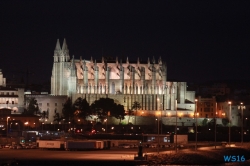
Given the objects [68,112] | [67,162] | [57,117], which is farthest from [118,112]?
[67,162]

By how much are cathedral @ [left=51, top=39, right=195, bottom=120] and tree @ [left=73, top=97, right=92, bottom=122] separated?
7.84 metres

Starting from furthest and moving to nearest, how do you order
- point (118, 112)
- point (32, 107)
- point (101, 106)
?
1. point (32, 107)
2. point (101, 106)
3. point (118, 112)

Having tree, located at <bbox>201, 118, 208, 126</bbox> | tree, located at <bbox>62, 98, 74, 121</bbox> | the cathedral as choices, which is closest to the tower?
the cathedral

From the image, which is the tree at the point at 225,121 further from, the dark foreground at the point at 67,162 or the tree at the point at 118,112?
the dark foreground at the point at 67,162

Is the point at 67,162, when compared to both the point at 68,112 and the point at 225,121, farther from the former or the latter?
the point at 225,121

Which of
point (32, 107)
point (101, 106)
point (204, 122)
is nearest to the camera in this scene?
point (101, 106)

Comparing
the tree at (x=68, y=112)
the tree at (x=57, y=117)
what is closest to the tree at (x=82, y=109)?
the tree at (x=68, y=112)

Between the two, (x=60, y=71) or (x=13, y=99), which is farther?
(x=60, y=71)

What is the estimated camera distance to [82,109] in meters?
151

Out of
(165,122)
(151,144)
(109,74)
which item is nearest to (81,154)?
(151,144)

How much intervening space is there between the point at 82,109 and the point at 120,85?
15757 millimetres

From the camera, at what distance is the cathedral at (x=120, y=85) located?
162m

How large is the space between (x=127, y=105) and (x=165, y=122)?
394 inches

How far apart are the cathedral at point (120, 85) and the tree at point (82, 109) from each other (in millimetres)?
7843
